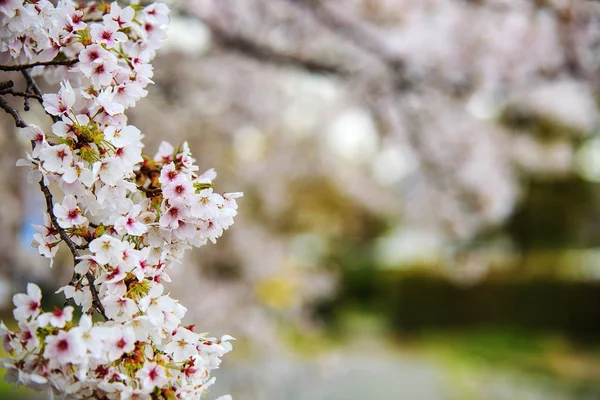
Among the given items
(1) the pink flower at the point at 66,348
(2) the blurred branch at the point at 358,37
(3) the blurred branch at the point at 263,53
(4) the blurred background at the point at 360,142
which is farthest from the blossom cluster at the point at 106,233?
(2) the blurred branch at the point at 358,37

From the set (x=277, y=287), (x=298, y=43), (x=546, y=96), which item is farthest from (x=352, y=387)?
(x=298, y=43)

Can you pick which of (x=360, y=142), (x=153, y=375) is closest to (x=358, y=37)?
(x=153, y=375)

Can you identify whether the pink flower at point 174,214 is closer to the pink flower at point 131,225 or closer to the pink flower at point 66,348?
the pink flower at point 131,225

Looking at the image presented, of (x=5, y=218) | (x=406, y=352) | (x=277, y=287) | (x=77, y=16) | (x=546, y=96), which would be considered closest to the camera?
(x=77, y=16)

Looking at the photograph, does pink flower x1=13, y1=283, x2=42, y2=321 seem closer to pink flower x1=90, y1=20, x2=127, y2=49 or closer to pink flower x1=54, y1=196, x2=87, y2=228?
pink flower x1=54, y1=196, x2=87, y2=228

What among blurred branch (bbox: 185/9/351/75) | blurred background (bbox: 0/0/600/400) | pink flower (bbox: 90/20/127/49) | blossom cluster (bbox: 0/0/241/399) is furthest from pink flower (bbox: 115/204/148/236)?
blurred branch (bbox: 185/9/351/75)

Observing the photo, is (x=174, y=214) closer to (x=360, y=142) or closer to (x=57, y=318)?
(x=57, y=318)

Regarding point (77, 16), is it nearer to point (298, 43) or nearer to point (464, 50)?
point (464, 50)
